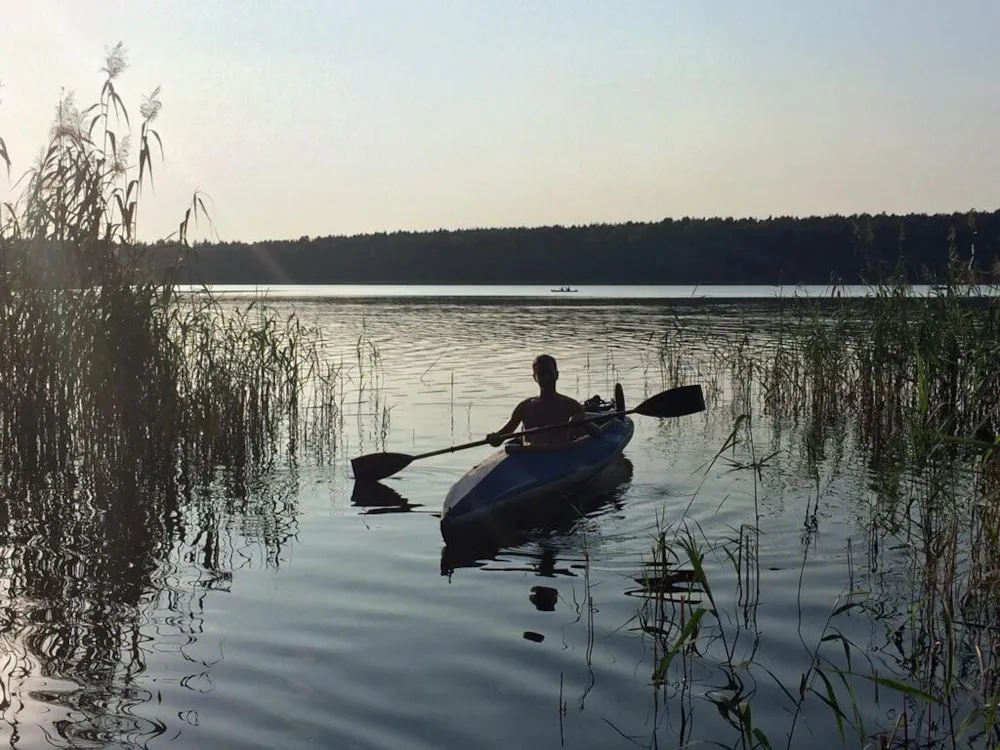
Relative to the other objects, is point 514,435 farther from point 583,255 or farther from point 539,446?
point 583,255

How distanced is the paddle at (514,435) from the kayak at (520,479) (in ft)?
0.93

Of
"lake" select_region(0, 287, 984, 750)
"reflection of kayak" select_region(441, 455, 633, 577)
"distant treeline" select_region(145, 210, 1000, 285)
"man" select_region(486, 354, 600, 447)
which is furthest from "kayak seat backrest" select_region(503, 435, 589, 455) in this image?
"distant treeline" select_region(145, 210, 1000, 285)

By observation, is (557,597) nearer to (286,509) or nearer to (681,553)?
(681,553)

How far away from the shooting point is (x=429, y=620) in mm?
5812

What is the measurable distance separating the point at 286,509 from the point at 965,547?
568 centimetres

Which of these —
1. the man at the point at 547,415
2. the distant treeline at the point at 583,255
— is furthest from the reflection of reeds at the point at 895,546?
the distant treeline at the point at 583,255

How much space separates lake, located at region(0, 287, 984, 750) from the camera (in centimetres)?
432

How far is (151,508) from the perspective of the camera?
8.85 m

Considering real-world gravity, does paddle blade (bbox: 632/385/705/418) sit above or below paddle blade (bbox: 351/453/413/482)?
above

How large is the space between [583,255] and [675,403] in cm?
8012

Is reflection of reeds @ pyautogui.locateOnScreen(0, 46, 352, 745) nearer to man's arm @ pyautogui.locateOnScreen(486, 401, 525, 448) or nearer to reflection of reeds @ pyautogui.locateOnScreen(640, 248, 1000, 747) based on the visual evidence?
man's arm @ pyautogui.locateOnScreen(486, 401, 525, 448)

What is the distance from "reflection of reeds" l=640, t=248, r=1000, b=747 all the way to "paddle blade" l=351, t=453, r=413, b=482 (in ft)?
10.3

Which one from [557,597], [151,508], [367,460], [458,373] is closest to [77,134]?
[151,508]

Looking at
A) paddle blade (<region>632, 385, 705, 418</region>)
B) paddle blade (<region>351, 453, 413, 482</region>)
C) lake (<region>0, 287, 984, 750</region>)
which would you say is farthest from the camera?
paddle blade (<region>632, 385, 705, 418</region>)
